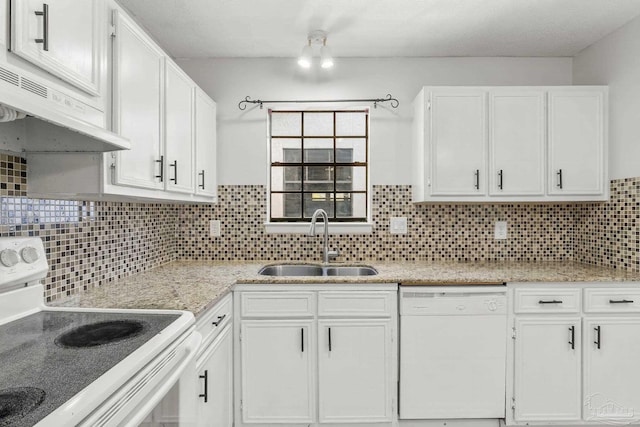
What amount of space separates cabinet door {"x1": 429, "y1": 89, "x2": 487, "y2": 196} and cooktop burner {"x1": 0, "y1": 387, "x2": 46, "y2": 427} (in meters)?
2.23

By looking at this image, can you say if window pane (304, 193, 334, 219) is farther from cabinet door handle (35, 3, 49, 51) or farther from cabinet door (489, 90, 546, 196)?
cabinet door handle (35, 3, 49, 51)

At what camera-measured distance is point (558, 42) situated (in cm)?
255

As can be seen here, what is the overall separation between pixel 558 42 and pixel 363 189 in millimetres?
1734

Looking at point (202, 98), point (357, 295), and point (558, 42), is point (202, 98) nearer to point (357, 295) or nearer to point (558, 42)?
point (357, 295)

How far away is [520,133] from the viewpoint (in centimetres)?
241

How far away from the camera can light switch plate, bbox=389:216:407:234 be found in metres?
2.77

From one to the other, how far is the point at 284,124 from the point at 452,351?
102 inches

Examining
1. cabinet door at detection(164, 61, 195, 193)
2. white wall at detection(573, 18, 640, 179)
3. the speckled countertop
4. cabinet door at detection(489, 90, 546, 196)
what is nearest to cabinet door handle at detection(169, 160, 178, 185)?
cabinet door at detection(164, 61, 195, 193)


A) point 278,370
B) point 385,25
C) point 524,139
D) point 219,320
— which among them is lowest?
point 278,370

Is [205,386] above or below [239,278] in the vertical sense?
below

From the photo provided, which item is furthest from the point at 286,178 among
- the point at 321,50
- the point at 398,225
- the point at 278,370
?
the point at 278,370

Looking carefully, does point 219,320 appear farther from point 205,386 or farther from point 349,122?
point 349,122

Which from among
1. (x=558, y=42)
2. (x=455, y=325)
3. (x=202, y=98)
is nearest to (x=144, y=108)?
(x=202, y=98)

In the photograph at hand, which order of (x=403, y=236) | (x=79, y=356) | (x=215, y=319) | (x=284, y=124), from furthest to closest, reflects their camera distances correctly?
(x=284, y=124) < (x=403, y=236) < (x=215, y=319) < (x=79, y=356)
